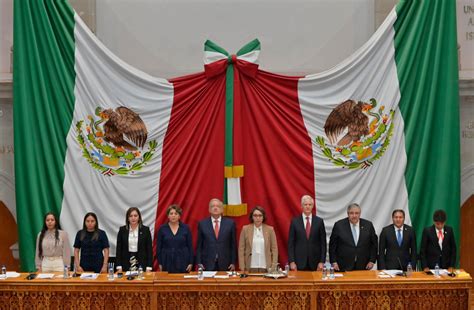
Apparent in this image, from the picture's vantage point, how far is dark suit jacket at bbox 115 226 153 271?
927 cm

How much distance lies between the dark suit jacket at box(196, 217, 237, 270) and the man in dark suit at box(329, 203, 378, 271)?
116 centimetres

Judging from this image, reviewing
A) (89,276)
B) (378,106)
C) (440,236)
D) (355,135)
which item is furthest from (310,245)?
(89,276)

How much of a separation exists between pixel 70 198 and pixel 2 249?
1448mm

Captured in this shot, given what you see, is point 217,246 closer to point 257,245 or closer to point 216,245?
point 216,245

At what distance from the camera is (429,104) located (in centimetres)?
1009

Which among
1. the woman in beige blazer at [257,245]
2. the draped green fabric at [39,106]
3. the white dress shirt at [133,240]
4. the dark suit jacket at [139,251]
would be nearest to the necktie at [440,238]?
the woman in beige blazer at [257,245]

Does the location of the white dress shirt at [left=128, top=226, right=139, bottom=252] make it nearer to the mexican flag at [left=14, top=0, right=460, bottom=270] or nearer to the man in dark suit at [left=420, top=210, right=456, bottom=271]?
the mexican flag at [left=14, top=0, right=460, bottom=270]

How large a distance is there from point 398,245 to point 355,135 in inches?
67.7

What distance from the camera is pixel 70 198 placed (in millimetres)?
10156

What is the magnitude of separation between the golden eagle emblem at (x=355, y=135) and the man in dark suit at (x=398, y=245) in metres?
1.24

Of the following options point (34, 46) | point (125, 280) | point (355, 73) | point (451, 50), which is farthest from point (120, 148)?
point (451, 50)

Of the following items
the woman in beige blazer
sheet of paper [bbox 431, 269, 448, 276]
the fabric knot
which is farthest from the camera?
the fabric knot

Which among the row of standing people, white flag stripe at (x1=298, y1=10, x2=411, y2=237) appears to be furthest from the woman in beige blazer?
white flag stripe at (x1=298, y1=10, x2=411, y2=237)

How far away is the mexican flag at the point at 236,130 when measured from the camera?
33.1 ft
